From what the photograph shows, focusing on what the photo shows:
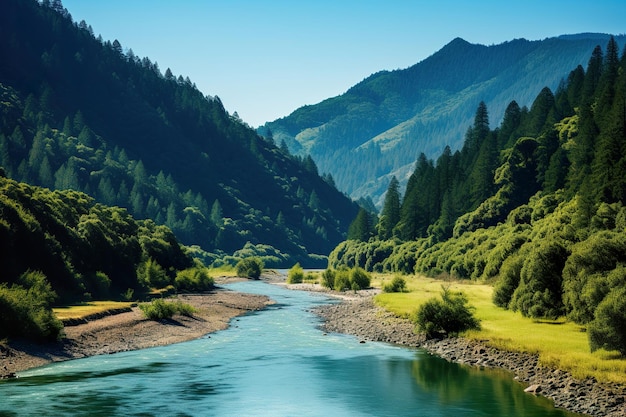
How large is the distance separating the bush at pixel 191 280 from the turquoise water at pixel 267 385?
65373 mm

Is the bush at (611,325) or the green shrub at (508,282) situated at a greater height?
the green shrub at (508,282)

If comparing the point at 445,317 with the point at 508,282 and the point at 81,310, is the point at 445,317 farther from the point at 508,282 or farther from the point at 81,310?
the point at 81,310

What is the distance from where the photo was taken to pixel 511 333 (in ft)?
188

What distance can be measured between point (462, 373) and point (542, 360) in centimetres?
623

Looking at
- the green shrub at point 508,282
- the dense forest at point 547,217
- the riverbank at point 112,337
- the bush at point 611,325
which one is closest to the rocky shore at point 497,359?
the bush at point 611,325

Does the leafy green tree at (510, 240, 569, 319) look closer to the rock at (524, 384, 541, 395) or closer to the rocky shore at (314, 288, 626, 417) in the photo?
the rocky shore at (314, 288, 626, 417)

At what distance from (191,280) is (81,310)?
58908mm

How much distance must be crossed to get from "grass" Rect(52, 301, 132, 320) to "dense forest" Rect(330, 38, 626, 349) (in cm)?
4515

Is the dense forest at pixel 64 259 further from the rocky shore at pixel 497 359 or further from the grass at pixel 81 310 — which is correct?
the rocky shore at pixel 497 359

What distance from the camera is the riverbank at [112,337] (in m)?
49.7

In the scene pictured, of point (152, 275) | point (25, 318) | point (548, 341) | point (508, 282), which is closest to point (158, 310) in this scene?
point (25, 318)

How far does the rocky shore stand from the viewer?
123 feet

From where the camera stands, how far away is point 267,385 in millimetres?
46125

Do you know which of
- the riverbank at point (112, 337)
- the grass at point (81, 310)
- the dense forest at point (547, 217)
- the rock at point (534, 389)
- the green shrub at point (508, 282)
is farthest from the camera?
the green shrub at point (508, 282)
